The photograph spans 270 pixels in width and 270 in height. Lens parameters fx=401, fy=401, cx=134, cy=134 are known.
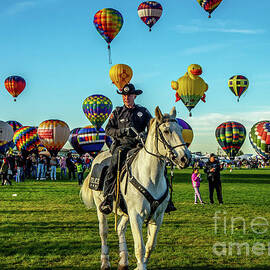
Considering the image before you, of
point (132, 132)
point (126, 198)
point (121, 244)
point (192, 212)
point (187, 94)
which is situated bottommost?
point (192, 212)

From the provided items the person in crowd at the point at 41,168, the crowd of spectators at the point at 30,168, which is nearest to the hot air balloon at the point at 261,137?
the crowd of spectators at the point at 30,168

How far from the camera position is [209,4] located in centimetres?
4388

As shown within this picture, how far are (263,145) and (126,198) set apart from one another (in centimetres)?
4130

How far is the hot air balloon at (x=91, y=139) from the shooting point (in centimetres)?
5081

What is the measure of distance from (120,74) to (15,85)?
15.5 m

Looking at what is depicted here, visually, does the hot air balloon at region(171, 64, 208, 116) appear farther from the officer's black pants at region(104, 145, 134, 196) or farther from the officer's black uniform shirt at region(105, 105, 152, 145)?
the officer's black pants at region(104, 145, 134, 196)

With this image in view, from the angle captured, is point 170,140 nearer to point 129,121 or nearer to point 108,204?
point 129,121

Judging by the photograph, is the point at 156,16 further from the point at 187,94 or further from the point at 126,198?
the point at 126,198

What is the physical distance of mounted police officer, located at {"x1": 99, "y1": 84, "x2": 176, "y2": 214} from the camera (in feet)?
21.7

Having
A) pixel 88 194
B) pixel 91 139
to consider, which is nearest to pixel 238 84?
pixel 91 139

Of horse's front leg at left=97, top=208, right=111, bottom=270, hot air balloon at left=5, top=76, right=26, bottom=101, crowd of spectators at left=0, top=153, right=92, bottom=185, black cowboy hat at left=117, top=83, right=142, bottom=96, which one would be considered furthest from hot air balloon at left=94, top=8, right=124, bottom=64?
horse's front leg at left=97, top=208, right=111, bottom=270

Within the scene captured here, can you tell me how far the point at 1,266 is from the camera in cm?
717

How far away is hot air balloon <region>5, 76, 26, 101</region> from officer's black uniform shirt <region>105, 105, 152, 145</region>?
46.1 m

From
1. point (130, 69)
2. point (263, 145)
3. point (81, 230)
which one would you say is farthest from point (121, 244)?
point (263, 145)
